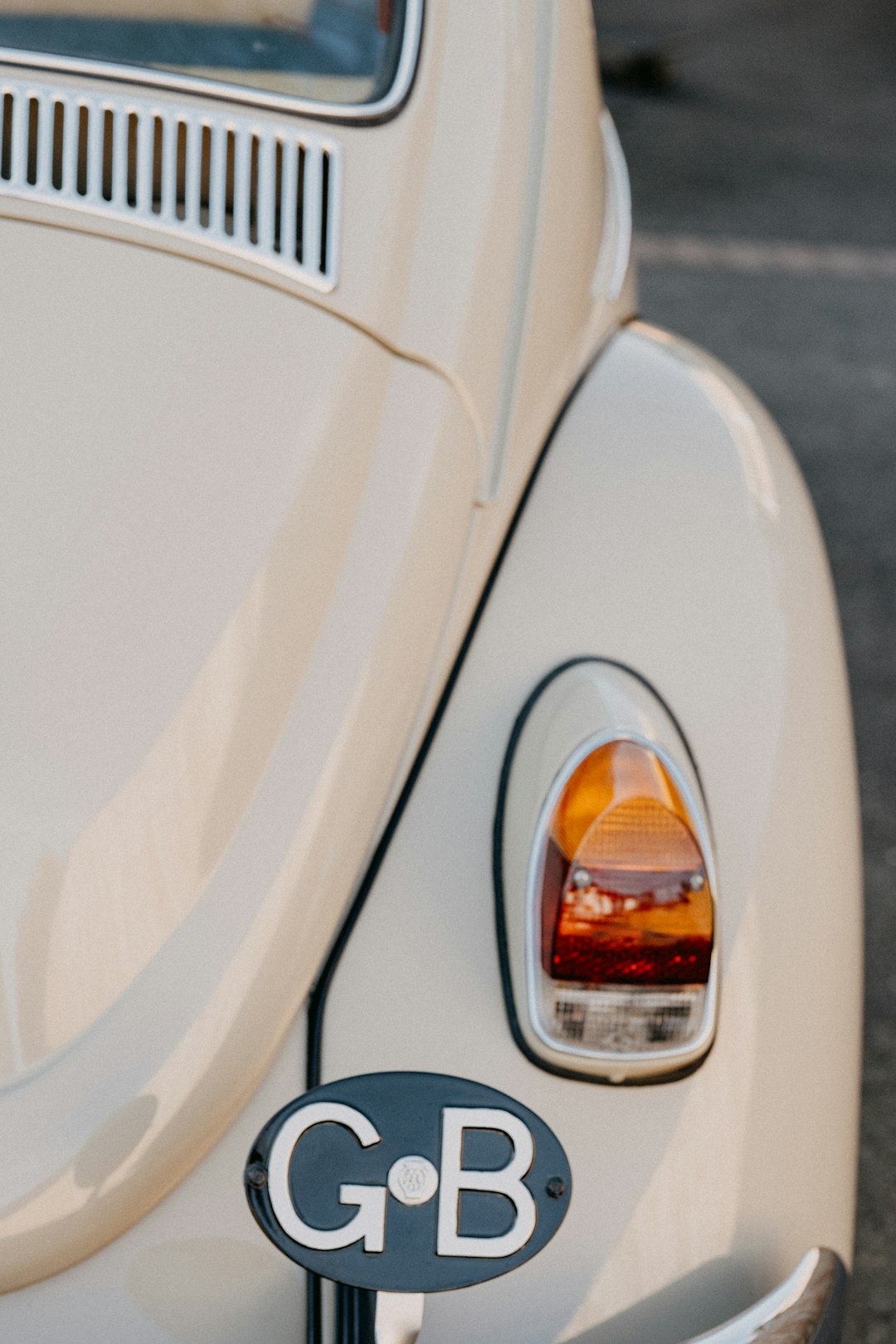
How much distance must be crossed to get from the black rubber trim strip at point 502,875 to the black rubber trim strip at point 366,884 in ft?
0.31

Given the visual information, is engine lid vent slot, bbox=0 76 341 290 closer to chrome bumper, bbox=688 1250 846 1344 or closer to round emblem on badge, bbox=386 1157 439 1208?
round emblem on badge, bbox=386 1157 439 1208

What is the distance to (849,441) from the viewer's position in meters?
4.07

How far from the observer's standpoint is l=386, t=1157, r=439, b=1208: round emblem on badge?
1.24 meters

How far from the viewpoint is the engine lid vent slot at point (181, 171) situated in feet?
5.06

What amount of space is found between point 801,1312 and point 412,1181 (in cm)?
36

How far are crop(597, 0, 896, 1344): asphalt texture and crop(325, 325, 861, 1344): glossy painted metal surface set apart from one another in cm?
84

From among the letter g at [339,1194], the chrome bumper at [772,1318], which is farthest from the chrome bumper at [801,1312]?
the letter g at [339,1194]

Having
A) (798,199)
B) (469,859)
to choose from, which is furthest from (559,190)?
(798,199)

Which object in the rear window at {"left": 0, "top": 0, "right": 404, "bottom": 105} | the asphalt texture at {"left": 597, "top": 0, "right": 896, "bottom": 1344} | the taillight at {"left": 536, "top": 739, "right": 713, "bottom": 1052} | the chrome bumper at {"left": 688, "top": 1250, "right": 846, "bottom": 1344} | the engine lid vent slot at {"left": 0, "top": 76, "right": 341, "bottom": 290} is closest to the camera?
the chrome bumper at {"left": 688, "top": 1250, "right": 846, "bottom": 1344}

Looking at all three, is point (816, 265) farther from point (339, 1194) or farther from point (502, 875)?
point (339, 1194)

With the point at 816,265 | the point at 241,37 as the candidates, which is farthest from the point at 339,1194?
the point at 816,265

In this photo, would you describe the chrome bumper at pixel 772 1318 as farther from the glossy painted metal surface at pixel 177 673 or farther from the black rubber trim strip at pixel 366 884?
the glossy painted metal surface at pixel 177 673

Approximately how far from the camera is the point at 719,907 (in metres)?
1.39

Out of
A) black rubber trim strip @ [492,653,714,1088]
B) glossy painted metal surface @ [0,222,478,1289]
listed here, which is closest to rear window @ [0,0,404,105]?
glossy painted metal surface @ [0,222,478,1289]
